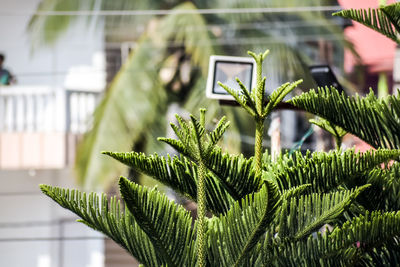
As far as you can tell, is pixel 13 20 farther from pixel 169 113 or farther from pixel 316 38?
pixel 316 38

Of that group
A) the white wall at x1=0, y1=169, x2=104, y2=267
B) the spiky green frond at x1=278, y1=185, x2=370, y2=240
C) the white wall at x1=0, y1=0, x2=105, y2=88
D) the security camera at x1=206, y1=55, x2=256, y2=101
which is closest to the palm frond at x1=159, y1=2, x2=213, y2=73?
the white wall at x1=0, y1=0, x2=105, y2=88

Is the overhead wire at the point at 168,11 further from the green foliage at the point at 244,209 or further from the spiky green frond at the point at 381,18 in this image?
the green foliage at the point at 244,209

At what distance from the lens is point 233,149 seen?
26.5 feet

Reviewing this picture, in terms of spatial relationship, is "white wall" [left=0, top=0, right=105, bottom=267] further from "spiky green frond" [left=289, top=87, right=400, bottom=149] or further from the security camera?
"spiky green frond" [left=289, top=87, right=400, bottom=149]

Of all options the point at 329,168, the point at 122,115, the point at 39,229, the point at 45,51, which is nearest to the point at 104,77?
the point at 122,115

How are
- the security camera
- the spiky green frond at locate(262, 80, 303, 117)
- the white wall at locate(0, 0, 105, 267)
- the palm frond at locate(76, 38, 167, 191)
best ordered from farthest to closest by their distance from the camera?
the white wall at locate(0, 0, 105, 267) → the palm frond at locate(76, 38, 167, 191) → the security camera → the spiky green frond at locate(262, 80, 303, 117)

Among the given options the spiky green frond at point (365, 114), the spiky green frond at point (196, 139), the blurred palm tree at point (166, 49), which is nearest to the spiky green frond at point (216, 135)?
the spiky green frond at point (196, 139)

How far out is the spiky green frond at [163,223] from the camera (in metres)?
1.96

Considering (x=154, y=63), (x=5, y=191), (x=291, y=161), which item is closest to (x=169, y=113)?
(x=154, y=63)

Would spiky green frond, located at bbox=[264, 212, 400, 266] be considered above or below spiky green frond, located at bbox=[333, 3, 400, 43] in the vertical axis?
below

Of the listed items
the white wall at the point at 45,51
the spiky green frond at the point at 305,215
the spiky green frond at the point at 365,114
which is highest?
the white wall at the point at 45,51

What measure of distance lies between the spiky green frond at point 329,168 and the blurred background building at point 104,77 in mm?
5641

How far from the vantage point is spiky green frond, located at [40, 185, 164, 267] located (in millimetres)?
2031

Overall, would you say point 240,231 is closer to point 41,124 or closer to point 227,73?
point 227,73
